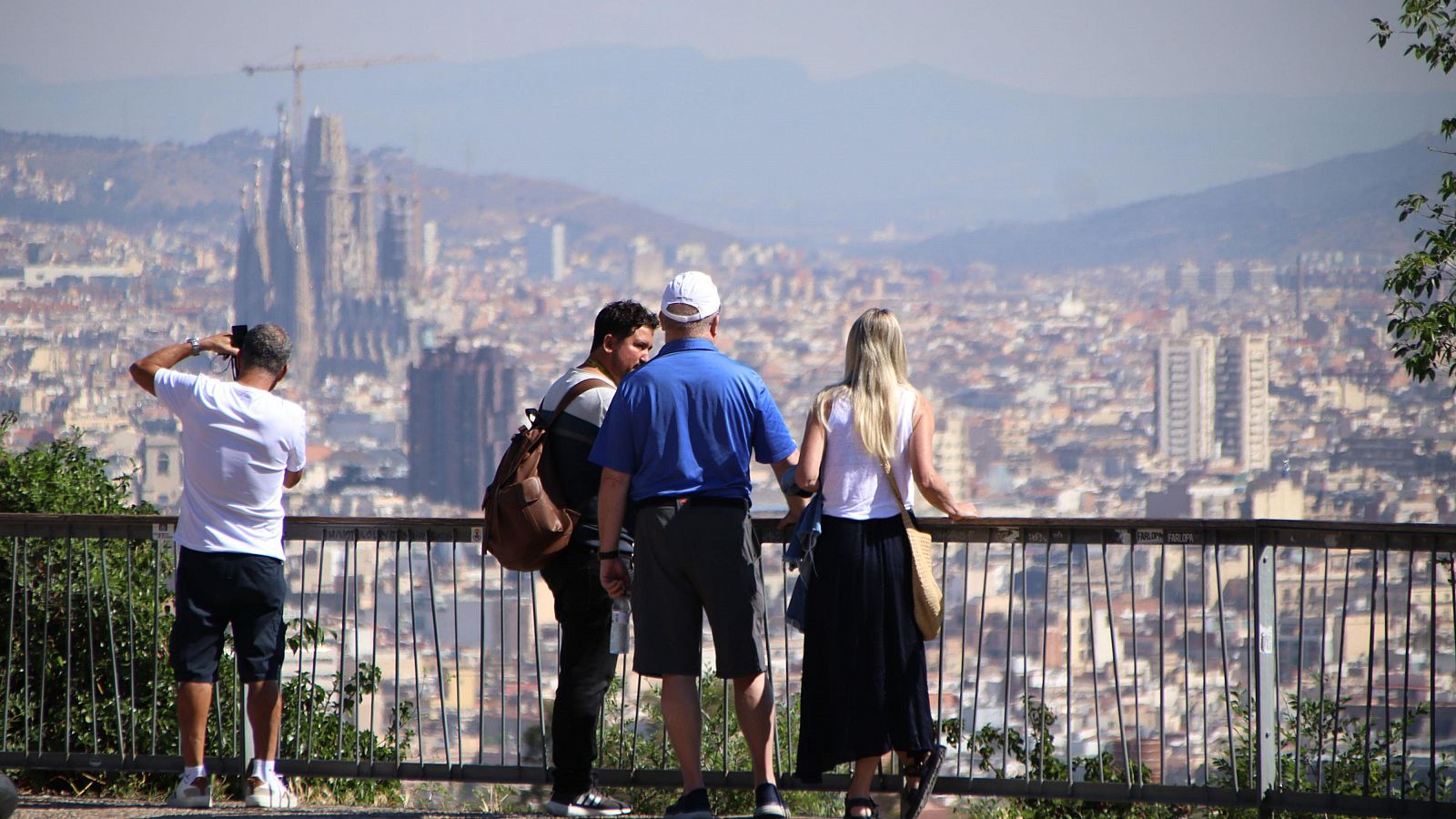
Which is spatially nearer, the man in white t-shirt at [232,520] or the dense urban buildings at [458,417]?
the man in white t-shirt at [232,520]

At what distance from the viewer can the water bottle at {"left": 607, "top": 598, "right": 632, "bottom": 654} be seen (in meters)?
4.56

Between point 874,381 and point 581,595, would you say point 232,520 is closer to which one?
point 581,595

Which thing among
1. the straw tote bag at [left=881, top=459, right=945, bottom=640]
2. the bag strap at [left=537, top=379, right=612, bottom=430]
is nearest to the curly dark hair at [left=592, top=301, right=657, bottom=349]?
the bag strap at [left=537, top=379, right=612, bottom=430]

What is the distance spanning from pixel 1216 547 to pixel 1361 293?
151928 mm

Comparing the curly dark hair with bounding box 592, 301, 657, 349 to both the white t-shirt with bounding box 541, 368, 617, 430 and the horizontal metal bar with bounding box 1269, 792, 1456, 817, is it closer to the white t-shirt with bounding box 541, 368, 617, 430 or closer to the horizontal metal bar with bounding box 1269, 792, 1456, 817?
the white t-shirt with bounding box 541, 368, 617, 430

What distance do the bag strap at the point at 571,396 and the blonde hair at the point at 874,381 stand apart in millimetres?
713

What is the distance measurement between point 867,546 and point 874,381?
485 mm

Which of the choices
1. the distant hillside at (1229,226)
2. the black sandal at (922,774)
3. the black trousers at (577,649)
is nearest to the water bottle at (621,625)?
the black trousers at (577,649)

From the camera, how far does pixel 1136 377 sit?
475ft

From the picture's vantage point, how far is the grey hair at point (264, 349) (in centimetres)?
476

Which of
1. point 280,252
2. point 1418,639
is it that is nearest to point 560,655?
point 1418,639

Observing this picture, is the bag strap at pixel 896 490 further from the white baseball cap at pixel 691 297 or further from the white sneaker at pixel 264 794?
the white sneaker at pixel 264 794

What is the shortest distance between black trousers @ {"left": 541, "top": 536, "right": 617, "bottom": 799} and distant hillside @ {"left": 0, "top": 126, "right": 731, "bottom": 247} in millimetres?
156536

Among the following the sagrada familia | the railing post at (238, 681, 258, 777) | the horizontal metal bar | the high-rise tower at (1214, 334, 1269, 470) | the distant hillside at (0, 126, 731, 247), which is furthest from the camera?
the sagrada familia
